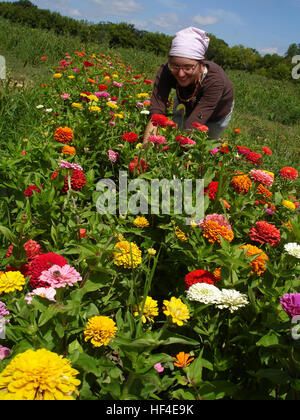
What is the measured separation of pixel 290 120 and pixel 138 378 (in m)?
10.0

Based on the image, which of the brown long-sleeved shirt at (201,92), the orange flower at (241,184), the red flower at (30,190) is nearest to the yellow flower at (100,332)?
the red flower at (30,190)

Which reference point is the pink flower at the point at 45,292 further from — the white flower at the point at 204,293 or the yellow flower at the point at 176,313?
the white flower at the point at 204,293

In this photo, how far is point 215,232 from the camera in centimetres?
142

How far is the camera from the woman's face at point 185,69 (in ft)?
8.20

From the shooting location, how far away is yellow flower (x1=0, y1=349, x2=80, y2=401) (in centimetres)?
75

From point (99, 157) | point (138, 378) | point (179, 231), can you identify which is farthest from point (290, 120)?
point (138, 378)

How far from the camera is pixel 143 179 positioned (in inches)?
80.3

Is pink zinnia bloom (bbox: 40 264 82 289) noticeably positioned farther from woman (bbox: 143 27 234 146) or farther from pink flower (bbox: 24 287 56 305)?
woman (bbox: 143 27 234 146)

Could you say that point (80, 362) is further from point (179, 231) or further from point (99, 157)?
point (99, 157)

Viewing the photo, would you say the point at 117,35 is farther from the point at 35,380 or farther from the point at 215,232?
the point at 35,380

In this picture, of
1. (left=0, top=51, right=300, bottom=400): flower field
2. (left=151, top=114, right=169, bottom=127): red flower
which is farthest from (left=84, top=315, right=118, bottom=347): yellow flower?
(left=151, top=114, right=169, bottom=127): red flower

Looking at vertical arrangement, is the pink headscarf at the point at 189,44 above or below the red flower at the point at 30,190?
above

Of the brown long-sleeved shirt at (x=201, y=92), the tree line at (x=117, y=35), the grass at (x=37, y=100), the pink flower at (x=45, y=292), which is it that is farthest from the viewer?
the tree line at (x=117, y=35)

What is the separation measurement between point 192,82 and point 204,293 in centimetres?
209
